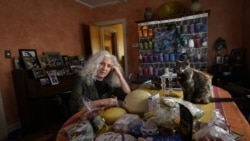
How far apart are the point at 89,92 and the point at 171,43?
2.33m

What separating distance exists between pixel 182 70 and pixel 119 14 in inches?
135

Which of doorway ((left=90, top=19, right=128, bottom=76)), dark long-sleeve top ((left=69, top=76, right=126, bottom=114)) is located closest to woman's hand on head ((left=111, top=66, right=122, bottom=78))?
dark long-sleeve top ((left=69, top=76, right=126, bottom=114))

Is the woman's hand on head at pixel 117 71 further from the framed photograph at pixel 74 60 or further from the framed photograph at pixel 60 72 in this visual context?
the framed photograph at pixel 74 60

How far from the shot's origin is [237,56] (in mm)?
2832

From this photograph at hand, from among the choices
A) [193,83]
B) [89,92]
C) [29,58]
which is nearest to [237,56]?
[193,83]

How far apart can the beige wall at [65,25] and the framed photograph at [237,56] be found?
0.57 ft

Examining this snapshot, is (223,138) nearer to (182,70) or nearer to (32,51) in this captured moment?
(182,70)

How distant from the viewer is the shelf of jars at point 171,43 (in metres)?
2.94

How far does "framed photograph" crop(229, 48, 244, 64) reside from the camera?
2787 mm

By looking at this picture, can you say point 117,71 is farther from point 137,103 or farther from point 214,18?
point 214,18

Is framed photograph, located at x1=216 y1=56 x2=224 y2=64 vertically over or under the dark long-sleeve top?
over

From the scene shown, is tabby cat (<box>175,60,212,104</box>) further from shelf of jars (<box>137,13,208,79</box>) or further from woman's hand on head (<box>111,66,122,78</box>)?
shelf of jars (<box>137,13,208,79</box>)

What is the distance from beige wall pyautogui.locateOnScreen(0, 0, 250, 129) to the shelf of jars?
44 cm

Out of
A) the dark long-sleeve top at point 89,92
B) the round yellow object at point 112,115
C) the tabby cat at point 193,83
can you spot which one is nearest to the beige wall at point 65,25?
the dark long-sleeve top at point 89,92
